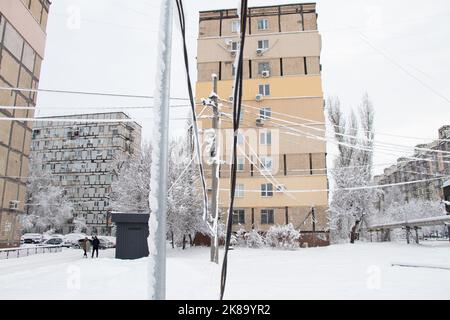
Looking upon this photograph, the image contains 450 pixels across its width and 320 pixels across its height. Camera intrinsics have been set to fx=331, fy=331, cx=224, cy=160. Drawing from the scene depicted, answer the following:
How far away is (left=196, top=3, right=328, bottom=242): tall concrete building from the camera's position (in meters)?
29.2

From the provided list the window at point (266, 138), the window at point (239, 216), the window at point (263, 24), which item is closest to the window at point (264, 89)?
the window at point (266, 138)

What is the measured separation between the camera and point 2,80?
2056 cm

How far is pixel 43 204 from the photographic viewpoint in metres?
46.1

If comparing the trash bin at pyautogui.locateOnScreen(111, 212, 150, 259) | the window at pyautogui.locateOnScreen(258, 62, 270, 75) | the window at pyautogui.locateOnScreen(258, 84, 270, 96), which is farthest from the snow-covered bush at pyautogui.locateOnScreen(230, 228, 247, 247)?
the window at pyautogui.locateOnScreen(258, 62, 270, 75)

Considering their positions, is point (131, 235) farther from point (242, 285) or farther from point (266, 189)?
point (266, 189)

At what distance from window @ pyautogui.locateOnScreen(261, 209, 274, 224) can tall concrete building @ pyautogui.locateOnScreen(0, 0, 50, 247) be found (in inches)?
741

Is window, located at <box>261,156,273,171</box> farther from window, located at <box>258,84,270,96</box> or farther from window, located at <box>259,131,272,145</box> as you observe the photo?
window, located at <box>258,84,270,96</box>

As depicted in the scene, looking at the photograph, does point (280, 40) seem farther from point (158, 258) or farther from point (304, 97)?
point (158, 258)

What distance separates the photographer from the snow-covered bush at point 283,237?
80.1 feet

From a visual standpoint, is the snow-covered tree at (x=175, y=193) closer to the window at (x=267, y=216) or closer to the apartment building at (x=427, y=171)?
the window at (x=267, y=216)

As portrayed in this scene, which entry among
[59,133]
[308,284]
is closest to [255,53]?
[308,284]

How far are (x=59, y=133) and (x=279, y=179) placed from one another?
48.8 meters

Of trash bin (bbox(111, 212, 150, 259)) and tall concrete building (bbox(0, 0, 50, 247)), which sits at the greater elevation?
tall concrete building (bbox(0, 0, 50, 247))

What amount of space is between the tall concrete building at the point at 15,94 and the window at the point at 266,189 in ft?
61.8
